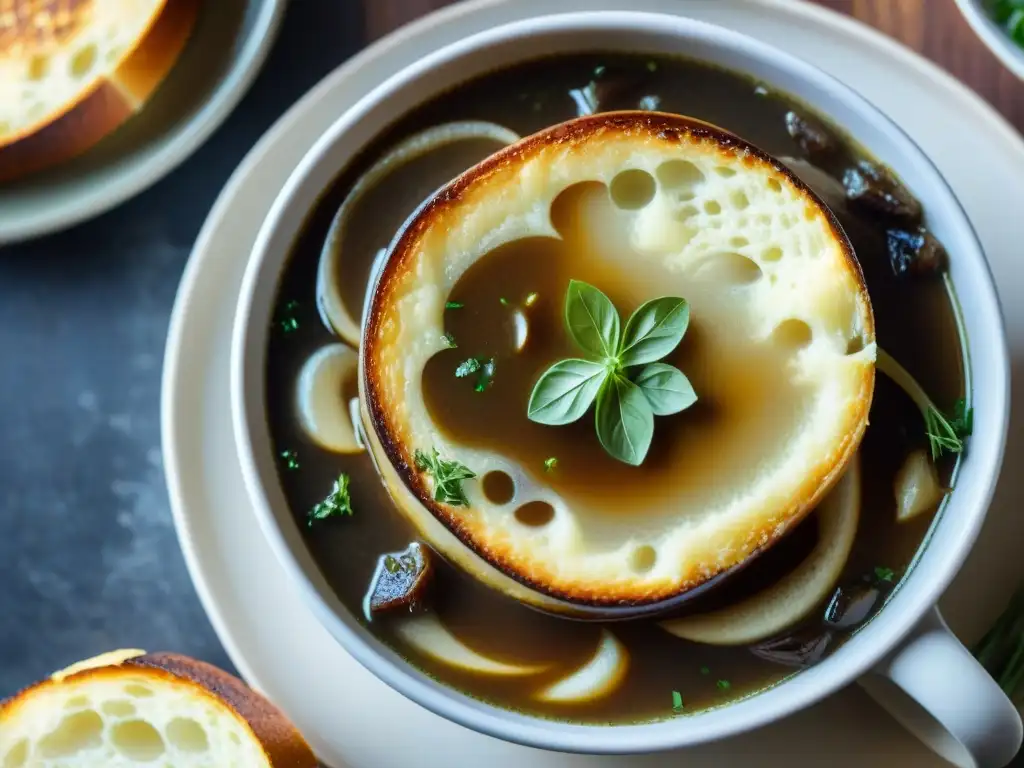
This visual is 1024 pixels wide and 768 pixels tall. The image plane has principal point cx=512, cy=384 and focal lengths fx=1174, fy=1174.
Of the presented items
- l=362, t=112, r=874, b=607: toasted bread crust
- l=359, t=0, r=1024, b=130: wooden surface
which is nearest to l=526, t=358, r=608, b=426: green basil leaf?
l=362, t=112, r=874, b=607: toasted bread crust

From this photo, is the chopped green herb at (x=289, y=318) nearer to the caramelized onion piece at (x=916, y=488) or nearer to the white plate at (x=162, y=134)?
the white plate at (x=162, y=134)

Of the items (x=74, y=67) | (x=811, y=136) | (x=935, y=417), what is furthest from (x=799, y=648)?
(x=74, y=67)

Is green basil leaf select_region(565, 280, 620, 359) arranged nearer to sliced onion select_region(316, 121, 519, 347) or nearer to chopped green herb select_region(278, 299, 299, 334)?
sliced onion select_region(316, 121, 519, 347)

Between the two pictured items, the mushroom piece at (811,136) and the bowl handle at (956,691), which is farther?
the mushroom piece at (811,136)

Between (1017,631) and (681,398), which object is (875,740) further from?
(681,398)

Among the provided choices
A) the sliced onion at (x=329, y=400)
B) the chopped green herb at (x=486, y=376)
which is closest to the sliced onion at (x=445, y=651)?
the sliced onion at (x=329, y=400)

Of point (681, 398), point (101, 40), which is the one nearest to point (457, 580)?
point (681, 398)
